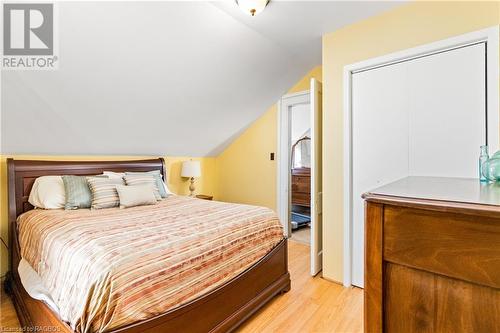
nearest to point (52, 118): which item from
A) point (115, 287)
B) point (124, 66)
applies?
point (124, 66)

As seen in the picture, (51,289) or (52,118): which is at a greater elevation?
(52,118)

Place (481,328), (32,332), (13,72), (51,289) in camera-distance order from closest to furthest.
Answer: (481,328), (51,289), (32,332), (13,72)

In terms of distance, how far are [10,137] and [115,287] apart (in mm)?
2221

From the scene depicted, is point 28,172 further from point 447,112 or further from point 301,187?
point 301,187

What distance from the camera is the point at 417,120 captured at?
200cm

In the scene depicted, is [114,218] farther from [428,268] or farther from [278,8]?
[278,8]

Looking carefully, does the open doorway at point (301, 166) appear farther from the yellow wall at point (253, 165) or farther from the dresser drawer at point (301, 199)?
the yellow wall at point (253, 165)

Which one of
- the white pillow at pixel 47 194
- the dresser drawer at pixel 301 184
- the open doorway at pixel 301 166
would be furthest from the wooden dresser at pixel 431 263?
the dresser drawer at pixel 301 184

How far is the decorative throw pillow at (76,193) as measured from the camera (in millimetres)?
2369

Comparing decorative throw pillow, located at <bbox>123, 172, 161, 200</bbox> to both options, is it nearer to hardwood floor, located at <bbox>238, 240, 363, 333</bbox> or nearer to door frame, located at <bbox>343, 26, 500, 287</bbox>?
hardwood floor, located at <bbox>238, 240, 363, 333</bbox>

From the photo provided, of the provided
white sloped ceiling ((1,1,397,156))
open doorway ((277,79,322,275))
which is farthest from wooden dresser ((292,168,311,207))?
white sloped ceiling ((1,1,397,156))

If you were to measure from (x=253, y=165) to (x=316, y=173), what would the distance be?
171 centimetres

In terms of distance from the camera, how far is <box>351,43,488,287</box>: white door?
1770 millimetres

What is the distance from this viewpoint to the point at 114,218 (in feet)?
6.47
